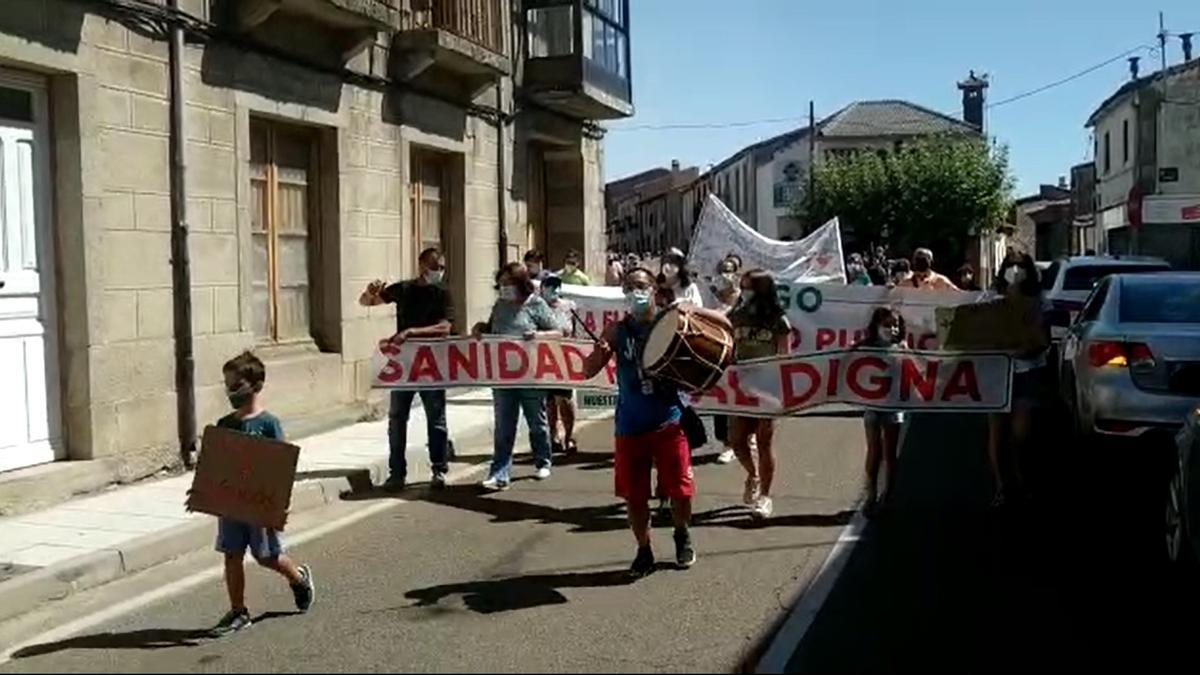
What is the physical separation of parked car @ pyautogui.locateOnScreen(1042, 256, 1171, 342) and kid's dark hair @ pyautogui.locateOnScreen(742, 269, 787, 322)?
273 inches

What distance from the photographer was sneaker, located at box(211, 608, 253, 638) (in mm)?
6324

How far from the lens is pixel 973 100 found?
7125 cm

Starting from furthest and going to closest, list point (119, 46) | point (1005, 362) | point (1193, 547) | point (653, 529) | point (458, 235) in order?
point (458, 235), point (119, 46), point (1005, 362), point (653, 529), point (1193, 547)

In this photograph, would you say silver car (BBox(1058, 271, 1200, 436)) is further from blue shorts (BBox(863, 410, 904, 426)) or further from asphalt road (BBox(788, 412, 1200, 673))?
blue shorts (BBox(863, 410, 904, 426))

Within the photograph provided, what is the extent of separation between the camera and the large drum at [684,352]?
23.7 feet

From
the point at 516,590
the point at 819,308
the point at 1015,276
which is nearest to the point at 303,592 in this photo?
the point at 516,590

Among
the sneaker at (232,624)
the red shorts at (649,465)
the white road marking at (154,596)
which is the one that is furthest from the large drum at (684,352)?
the white road marking at (154,596)

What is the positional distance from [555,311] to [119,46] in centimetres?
Answer: 391

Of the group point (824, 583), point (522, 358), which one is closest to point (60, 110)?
point (522, 358)

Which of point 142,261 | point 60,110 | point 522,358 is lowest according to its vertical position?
point 522,358

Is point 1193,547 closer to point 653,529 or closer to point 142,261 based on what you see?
point 653,529

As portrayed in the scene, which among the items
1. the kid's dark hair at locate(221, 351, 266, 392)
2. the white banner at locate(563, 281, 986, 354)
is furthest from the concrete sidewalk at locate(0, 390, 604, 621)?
the white banner at locate(563, 281, 986, 354)

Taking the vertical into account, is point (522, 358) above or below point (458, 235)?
below

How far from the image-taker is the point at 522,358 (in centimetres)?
1054
